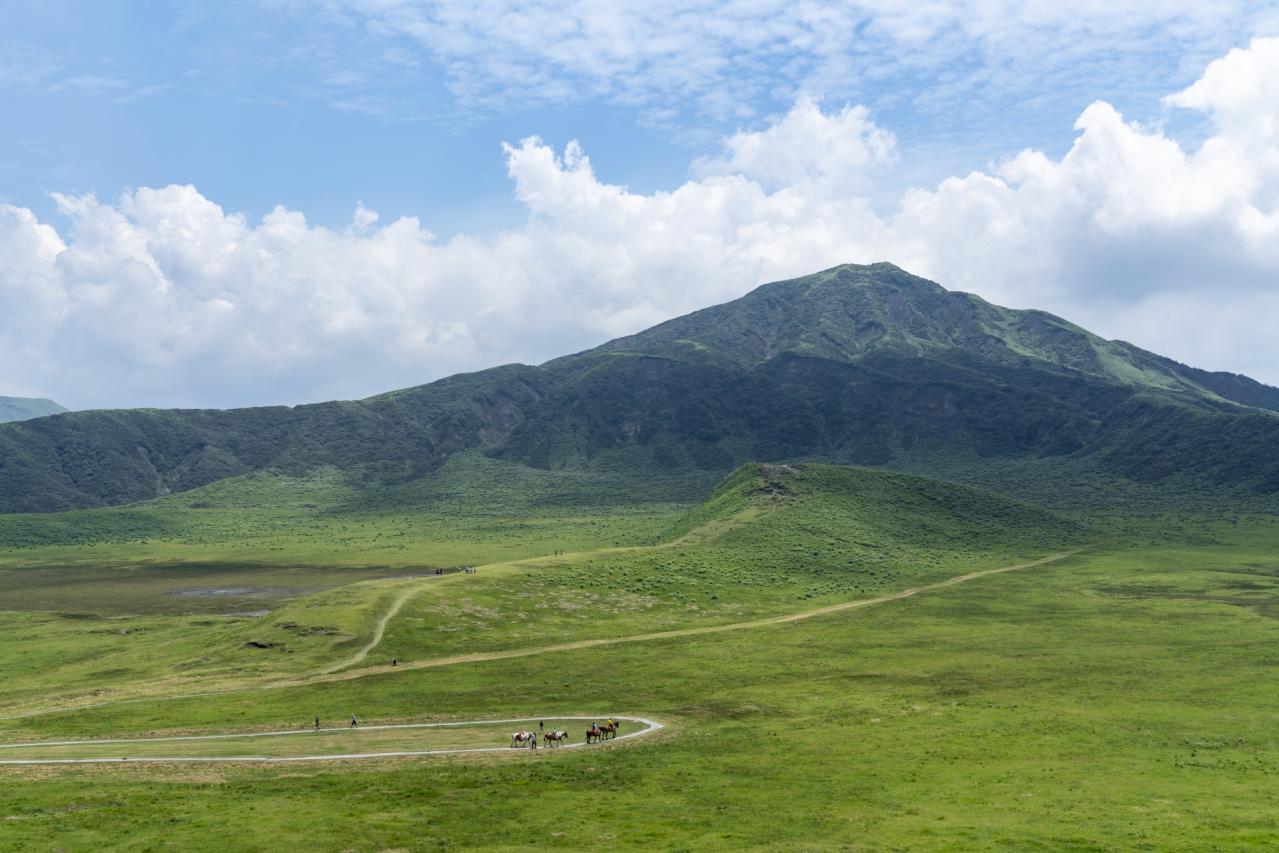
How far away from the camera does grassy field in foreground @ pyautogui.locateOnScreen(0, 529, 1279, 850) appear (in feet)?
154

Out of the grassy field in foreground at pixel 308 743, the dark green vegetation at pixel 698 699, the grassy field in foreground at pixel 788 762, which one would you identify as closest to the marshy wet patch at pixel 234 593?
the dark green vegetation at pixel 698 699

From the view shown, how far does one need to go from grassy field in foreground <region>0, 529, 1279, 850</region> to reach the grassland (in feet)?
0.84

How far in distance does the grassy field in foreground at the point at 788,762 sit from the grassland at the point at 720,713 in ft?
0.84

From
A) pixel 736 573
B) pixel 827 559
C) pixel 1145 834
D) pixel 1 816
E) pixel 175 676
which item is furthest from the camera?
pixel 827 559

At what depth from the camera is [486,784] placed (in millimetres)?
56312

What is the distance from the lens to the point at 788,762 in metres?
60.7

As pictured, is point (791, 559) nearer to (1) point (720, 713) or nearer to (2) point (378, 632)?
(2) point (378, 632)

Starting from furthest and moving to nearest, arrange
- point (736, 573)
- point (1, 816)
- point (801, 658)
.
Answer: point (736, 573)
point (801, 658)
point (1, 816)

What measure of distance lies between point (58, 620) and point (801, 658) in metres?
108

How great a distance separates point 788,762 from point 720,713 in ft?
50.4

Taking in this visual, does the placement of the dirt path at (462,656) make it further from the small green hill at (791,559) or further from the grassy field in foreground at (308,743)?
the grassy field in foreground at (308,743)

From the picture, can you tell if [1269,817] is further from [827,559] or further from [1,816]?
[827,559]

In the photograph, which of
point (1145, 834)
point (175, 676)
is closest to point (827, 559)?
point (175, 676)

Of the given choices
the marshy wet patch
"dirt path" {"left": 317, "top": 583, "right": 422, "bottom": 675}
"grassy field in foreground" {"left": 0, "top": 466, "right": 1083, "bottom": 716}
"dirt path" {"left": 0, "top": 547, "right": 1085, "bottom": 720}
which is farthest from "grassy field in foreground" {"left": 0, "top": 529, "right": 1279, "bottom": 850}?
the marshy wet patch
